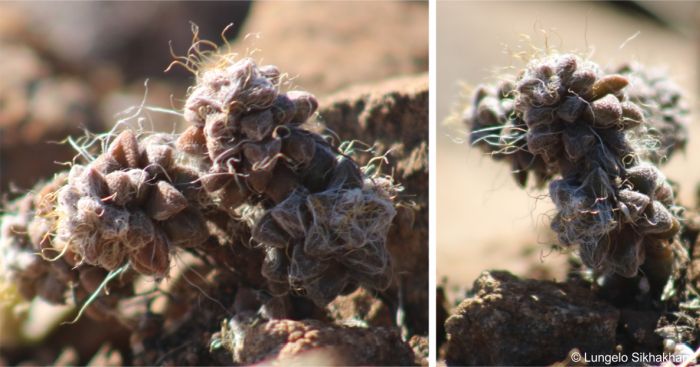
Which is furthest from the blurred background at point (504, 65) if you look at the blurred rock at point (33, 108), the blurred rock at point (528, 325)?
the blurred rock at point (33, 108)

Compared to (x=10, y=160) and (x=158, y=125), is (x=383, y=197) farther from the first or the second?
(x=158, y=125)

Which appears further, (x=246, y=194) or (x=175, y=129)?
(x=175, y=129)

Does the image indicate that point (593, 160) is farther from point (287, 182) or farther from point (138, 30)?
point (138, 30)

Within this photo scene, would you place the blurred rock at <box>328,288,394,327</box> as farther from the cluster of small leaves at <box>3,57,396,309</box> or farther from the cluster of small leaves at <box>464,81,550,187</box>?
the cluster of small leaves at <box>464,81,550,187</box>

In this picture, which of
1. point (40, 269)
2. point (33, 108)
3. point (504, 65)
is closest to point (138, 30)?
point (33, 108)

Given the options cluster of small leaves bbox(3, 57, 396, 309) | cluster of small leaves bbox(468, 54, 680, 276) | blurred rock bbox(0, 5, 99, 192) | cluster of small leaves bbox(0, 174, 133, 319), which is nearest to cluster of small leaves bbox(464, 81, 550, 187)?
cluster of small leaves bbox(468, 54, 680, 276)

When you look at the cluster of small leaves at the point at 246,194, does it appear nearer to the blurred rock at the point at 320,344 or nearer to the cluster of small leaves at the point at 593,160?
the blurred rock at the point at 320,344

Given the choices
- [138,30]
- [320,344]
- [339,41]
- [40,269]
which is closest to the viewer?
[320,344]
